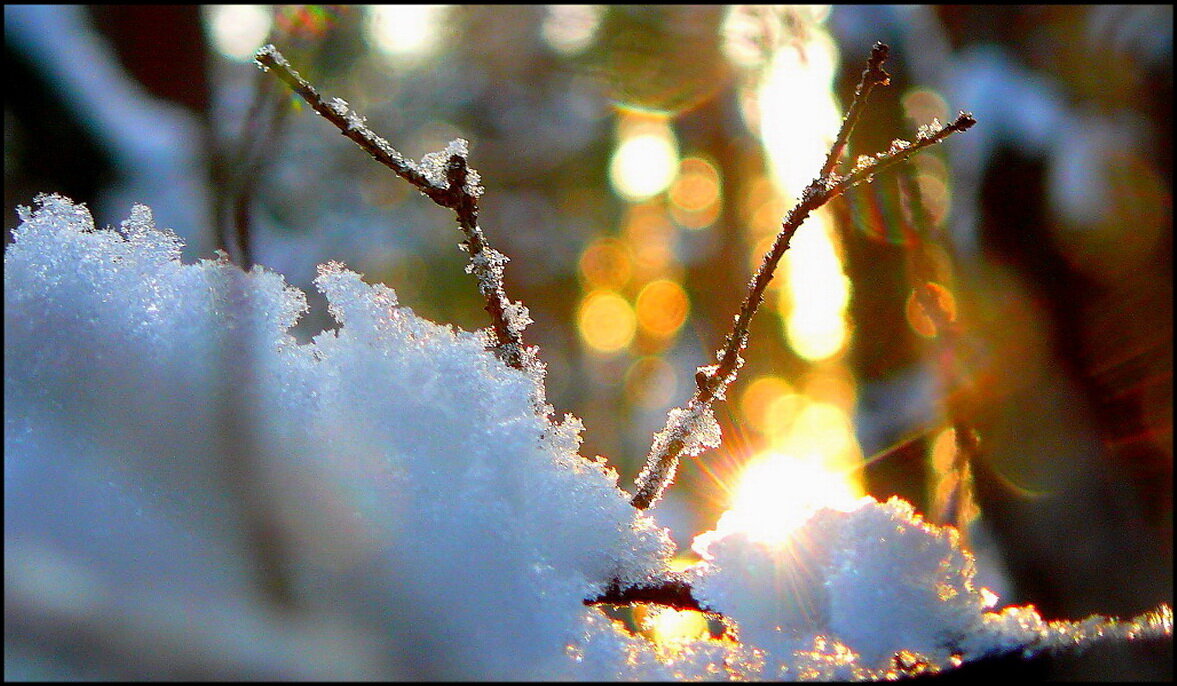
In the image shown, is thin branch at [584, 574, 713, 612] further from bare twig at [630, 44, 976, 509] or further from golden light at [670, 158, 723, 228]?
golden light at [670, 158, 723, 228]

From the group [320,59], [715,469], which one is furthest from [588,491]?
[320,59]

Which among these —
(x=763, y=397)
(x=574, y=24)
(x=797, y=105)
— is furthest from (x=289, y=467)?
(x=574, y=24)

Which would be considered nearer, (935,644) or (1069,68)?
(935,644)

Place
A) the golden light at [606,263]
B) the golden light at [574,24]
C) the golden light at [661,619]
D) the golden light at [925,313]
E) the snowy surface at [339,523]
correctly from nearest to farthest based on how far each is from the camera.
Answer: the snowy surface at [339,523], the golden light at [661,619], the golden light at [925,313], the golden light at [574,24], the golden light at [606,263]

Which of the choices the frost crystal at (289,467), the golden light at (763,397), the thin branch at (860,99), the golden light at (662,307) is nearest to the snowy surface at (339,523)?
the frost crystal at (289,467)

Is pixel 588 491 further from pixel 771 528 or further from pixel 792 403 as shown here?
pixel 792 403

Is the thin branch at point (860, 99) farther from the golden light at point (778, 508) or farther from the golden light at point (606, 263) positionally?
the golden light at point (606, 263)
